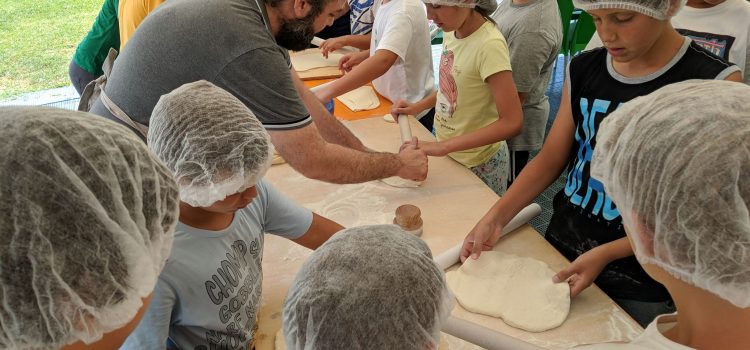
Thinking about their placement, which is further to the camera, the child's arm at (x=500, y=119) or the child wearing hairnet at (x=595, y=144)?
the child's arm at (x=500, y=119)

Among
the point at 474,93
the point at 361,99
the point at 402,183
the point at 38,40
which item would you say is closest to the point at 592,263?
the point at 402,183

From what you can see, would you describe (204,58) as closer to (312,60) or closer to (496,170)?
(496,170)

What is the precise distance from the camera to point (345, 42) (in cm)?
327

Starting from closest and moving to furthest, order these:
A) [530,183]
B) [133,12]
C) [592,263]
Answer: [592,263] < [530,183] < [133,12]

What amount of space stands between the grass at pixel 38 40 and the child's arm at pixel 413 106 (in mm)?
4420

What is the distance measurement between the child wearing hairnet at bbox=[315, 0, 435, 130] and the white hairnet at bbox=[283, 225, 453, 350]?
1.74 m

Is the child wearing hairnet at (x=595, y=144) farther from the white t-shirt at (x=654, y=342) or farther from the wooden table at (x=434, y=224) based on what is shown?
the white t-shirt at (x=654, y=342)

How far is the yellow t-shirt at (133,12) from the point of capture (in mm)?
2197

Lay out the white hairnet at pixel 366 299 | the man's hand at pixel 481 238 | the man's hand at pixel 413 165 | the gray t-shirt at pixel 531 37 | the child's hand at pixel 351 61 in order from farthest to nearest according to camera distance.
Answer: the child's hand at pixel 351 61, the gray t-shirt at pixel 531 37, the man's hand at pixel 413 165, the man's hand at pixel 481 238, the white hairnet at pixel 366 299

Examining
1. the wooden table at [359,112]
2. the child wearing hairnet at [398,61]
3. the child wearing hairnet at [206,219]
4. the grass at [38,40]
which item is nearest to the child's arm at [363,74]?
the child wearing hairnet at [398,61]

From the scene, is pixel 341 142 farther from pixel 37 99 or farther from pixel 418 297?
pixel 37 99

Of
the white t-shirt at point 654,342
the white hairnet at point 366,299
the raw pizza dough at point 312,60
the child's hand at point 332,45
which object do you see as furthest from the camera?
the child's hand at point 332,45

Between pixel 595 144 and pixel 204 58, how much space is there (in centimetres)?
110

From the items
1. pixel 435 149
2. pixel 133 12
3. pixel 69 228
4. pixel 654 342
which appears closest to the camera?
pixel 69 228
